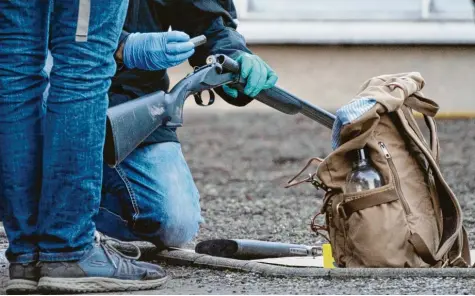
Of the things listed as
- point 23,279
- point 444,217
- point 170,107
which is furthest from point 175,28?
point 23,279

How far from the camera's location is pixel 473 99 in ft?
30.1

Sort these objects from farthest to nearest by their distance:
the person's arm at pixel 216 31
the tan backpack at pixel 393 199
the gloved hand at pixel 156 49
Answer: the person's arm at pixel 216 31 < the gloved hand at pixel 156 49 < the tan backpack at pixel 393 199

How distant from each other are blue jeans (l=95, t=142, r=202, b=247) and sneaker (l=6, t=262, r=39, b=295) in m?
0.82

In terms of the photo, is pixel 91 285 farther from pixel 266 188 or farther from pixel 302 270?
pixel 266 188

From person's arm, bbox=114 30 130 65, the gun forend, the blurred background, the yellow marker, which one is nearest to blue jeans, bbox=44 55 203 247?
person's arm, bbox=114 30 130 65

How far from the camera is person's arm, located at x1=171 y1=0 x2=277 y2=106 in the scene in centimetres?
397

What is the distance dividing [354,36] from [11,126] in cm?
608

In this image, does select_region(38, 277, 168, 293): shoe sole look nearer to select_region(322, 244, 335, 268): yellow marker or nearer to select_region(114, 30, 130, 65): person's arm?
select_region(322, 244, 335, 268): yellow marker

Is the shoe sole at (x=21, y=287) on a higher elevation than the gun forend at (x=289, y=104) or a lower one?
lower

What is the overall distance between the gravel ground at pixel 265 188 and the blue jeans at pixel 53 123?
0.36 metres

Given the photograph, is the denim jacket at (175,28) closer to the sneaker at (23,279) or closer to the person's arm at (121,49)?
the person's arm at (121,49)

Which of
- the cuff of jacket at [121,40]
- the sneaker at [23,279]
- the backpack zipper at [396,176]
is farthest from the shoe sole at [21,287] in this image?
the backpack zipper at [396,176]

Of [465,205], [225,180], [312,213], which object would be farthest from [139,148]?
[225,180]

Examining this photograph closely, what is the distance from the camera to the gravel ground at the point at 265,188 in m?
3.31
